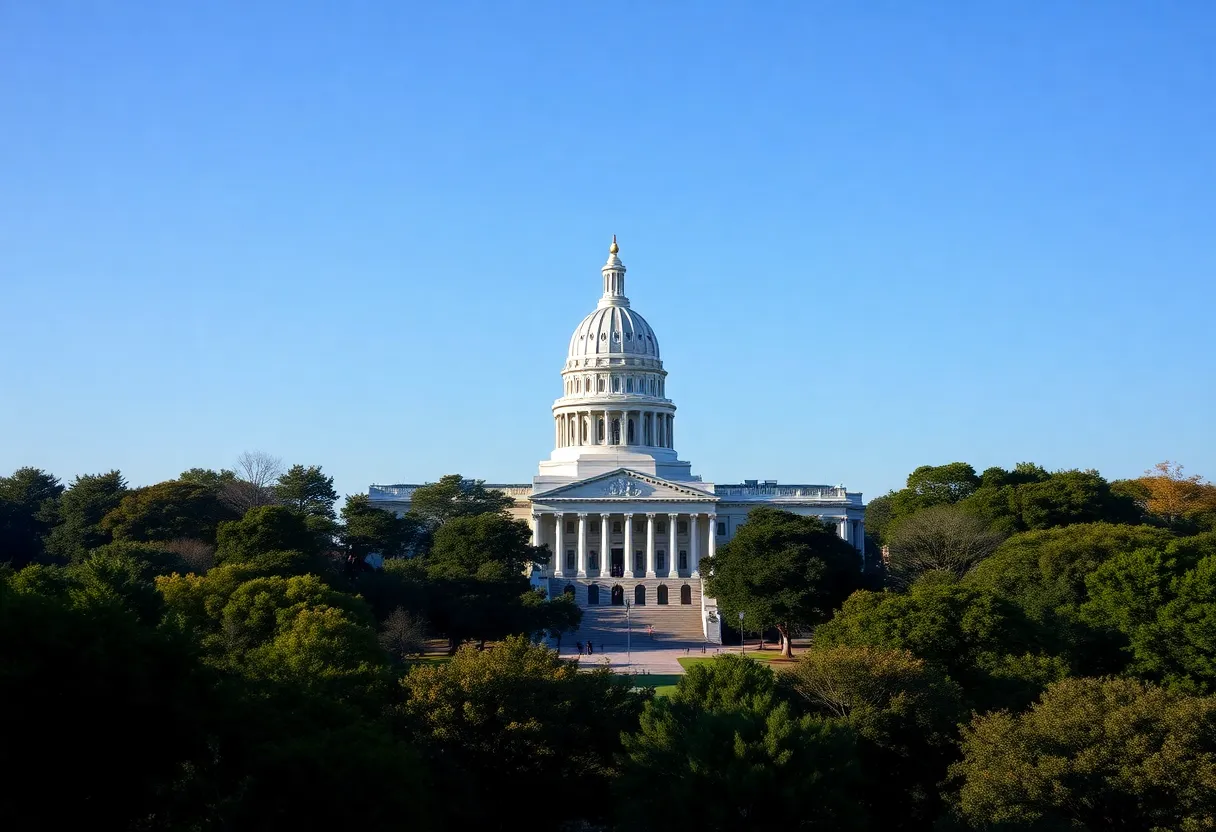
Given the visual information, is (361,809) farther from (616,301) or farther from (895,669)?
(616,301)

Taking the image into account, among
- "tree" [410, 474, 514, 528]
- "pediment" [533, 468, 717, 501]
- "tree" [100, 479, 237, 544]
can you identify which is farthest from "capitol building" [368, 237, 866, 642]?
"tree" [100, 479, 237, 544]

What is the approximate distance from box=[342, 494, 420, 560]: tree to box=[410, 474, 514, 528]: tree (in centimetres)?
638

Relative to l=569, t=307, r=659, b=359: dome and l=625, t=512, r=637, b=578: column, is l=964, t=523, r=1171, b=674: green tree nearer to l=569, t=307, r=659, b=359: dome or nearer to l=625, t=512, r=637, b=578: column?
l=625, t=512, r=637, b=578: column

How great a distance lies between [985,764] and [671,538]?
72.3 metres

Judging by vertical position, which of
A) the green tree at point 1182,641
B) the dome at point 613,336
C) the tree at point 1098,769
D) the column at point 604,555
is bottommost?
the tree at point 1098,769

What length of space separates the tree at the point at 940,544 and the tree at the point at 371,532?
33.8 meters

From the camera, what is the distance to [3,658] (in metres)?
24.8

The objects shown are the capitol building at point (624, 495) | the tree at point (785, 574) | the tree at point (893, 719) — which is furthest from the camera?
the capitol building at point (624, 495)

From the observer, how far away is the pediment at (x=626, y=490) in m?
108

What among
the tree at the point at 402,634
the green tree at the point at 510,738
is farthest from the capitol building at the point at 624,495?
the green tree at the point at 510,738

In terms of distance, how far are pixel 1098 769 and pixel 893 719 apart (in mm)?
6530

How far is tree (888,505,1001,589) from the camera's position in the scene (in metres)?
86.6

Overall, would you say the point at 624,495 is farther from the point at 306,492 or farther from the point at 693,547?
the point at 306,492

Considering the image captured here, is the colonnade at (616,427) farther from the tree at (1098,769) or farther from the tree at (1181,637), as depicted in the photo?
the tree at (1098,769)
